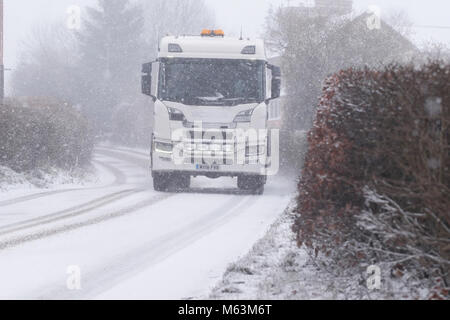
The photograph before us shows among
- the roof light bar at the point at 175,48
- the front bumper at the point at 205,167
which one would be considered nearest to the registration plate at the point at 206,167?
the front bumper at the point at 205,167

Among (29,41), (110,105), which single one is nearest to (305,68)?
(110,105)

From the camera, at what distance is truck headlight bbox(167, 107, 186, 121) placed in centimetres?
1684

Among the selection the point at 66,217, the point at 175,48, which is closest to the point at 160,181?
the point at 175,48

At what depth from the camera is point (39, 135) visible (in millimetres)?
21531

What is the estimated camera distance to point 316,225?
21.7 feet

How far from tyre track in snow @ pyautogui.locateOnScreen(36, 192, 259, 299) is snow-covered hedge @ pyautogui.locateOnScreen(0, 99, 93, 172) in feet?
26.0

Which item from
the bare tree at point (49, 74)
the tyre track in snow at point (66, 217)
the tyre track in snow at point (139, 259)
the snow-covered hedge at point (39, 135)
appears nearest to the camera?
the tyre track in snow at point (139, 259)

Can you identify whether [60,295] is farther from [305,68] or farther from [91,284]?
[305,68]

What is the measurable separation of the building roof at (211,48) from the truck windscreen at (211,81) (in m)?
0.11

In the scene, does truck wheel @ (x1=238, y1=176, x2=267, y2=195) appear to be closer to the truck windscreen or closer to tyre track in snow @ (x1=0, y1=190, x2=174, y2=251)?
the truck windscreen

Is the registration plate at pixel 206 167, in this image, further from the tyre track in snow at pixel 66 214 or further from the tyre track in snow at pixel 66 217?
the tyre track in snow at pixel 66 214

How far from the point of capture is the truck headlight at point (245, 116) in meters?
16.9

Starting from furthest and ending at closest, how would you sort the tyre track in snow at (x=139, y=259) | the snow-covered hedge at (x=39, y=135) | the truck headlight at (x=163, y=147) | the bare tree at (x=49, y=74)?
the bare tree at (x=49, y=74)
the snow-covered hedge at (x=39, y=135)
the truck headlight at (x=163, y=147)
the tyre track in snow at (x=139, y=259)
